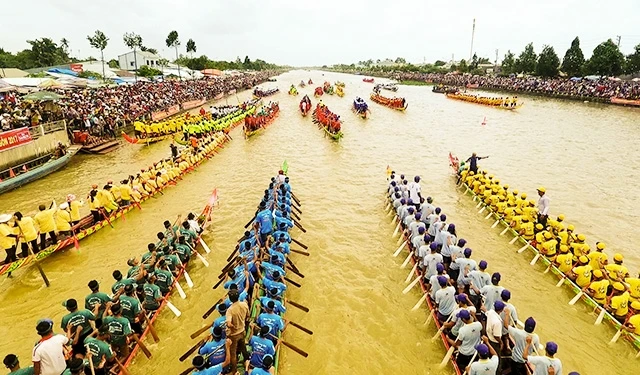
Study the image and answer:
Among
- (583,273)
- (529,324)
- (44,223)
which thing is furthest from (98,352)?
(583,273)

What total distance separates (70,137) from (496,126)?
111 feet

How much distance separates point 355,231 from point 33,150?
17.5m

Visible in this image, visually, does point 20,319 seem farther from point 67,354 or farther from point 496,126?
point 496,126

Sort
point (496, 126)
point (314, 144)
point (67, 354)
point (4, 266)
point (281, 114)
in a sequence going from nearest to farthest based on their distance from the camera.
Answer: point (67, 354) < point (4, 266) < point (314, 144) < point (496, 126) < point (281, 114)

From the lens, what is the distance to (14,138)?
16250mm

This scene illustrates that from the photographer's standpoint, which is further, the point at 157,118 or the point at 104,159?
the point at 157,118

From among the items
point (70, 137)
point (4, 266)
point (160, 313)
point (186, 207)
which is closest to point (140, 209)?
point (186, 207)

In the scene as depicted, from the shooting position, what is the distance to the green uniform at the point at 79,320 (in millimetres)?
5945

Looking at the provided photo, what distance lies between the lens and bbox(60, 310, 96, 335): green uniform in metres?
5.95

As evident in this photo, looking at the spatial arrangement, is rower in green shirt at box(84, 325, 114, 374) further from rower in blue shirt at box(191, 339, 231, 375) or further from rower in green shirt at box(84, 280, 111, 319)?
rower in blue shirt at box(191, 339, 231, 375)

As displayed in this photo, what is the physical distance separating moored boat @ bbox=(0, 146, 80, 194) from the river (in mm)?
399

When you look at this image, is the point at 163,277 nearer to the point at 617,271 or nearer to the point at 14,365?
the point at 14,365

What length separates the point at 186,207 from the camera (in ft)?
46.9

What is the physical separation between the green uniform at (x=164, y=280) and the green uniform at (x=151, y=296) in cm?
42
